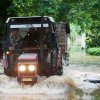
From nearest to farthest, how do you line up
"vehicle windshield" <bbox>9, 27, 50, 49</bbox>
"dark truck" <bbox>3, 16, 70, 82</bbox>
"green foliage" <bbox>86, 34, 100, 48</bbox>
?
"dark truck" <bbox>3, 16, 70, 82</bbox> < "vehicle windshield" <bbox>9, 27, 50, 49</bbox> < "green foliage" <bbox>86, 34, 100, 48</bbox>

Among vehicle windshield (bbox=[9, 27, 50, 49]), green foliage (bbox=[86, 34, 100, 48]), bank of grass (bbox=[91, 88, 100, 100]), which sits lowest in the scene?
bank of grass (bbox=[91, 88, 100, 100])

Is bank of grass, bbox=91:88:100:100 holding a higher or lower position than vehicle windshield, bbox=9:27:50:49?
lower

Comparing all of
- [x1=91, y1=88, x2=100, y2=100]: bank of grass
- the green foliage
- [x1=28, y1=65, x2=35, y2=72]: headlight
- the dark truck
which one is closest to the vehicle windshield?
the dark truck

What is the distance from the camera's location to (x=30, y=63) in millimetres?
14125

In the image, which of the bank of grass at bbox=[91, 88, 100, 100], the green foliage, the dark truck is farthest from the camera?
the green foliage

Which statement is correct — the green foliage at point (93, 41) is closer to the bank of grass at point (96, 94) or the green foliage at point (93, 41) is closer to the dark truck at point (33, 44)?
the dark truck at point (33, 44)

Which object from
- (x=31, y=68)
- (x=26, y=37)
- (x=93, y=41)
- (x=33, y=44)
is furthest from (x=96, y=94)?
(x=93, y=41)

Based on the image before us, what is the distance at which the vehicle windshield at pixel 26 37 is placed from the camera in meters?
15.5

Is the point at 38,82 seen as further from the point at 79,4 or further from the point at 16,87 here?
the point at 79,4

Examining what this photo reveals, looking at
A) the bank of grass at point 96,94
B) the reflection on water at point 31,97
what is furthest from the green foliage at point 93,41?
the reflection on water at point 31,97

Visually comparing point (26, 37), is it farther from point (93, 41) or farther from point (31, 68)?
Result: point (93, 41)

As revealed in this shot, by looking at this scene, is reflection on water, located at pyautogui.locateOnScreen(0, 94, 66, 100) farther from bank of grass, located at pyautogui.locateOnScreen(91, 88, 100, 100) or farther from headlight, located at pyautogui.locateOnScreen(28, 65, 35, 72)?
headlight, located at pyautogui.locateOnScreen(28, 65, 35, 72)

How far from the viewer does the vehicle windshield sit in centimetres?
1549

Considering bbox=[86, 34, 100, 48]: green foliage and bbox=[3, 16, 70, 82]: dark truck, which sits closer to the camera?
bbox=[3, 16, 70, 82]: dark truck
